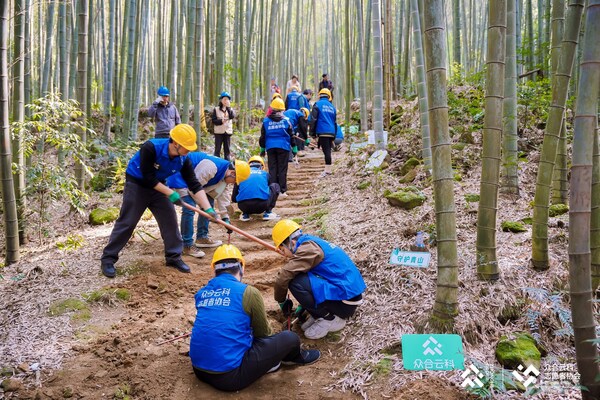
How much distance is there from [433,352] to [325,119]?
5573 millimetres

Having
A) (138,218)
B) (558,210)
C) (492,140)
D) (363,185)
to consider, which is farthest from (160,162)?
(558,210)

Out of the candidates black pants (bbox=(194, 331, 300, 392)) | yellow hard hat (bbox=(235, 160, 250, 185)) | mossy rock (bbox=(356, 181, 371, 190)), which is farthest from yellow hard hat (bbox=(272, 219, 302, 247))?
mossy rock (bbox=(356, 181, 371, 190))

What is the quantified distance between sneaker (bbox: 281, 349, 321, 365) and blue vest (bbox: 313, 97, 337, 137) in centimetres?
519

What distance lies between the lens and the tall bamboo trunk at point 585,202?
75.2 inches

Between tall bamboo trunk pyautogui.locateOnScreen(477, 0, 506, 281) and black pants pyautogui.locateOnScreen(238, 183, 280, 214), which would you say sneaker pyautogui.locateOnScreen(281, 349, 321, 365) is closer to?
tall bamboo trunk pyautogui.locateOnScreen(477, 0, 506, 281)

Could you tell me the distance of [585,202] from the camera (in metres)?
1.96

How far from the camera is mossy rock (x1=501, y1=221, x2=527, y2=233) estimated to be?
153 inches

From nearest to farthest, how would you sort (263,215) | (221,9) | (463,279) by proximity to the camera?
(463,279) < (263,215) < (221,9)

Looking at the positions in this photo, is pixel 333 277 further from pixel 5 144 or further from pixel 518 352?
pixel 5 144

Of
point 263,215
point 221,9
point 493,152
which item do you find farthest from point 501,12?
point 221,9

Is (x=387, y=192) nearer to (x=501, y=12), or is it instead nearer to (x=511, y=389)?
(x=501, y=12)

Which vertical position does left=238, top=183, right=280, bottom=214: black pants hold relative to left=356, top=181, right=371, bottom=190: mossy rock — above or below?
below

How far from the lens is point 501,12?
279 cm

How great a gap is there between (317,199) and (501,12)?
166 inches
